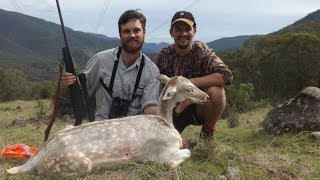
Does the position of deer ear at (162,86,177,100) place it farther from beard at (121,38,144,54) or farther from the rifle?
the rifle

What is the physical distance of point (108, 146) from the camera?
20.5ft

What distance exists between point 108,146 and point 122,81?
1.92 m

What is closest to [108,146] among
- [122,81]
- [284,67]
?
[122,81]

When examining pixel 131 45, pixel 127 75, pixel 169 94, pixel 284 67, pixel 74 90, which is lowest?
pixel 284 67

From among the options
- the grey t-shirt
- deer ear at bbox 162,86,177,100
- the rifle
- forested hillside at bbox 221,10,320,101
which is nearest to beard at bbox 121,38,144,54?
the grey t-shirt

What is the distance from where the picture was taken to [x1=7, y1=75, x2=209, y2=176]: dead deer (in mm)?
6035

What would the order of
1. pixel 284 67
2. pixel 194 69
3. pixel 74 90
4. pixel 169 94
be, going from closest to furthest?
pixel 169 94 → pixel 74 90 → pixel 194 69 → pixel 284 67

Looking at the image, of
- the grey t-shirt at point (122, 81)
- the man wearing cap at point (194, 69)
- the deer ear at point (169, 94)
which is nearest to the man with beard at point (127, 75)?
the grey t-shirt at point (122, 81)

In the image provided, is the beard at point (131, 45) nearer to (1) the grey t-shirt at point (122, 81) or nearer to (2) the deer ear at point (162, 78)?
(1) the grey t-shirt at point (122, 81)

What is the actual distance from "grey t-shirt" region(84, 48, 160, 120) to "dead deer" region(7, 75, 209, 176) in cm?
93

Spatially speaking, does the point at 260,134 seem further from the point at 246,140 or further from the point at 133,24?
the point at 133,24

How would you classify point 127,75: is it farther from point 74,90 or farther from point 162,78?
point 74,90

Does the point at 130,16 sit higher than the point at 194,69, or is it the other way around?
the point at 130,16

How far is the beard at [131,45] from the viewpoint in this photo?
778cm
